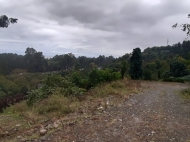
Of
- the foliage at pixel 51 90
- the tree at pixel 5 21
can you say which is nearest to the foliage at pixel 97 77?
the foliage at pixel 51 90

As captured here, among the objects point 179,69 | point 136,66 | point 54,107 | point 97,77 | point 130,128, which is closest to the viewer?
point 130,128

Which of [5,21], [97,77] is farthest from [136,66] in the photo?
[5,21]

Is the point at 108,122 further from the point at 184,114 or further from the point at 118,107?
the point at 184,114

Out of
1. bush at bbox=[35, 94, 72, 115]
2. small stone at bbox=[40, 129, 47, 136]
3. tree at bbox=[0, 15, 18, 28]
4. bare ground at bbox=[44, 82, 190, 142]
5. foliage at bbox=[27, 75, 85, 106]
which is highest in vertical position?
tree at bbox=[0, 15, 18, 28]

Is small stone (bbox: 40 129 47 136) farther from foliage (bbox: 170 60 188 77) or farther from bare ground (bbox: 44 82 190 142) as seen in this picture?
foliage (bbox: 170 60 188 77)

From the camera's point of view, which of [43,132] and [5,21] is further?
[5,21]

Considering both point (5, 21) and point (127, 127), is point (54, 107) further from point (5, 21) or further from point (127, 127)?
point (5, 21)

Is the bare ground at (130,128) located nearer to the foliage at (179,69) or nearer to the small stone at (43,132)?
the small stone at (43,132)

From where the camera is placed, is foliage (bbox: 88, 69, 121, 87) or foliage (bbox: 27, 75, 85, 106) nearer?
foliage (bbox: 27, 75, 85, 106)

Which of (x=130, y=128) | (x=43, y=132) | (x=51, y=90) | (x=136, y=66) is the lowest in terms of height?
(x=130, y=128)

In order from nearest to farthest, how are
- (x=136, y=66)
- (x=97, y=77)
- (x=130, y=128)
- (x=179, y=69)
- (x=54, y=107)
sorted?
(x=130, y=128)
(x=54, y=107)
(x=97, y=77)
(x=136, y=66)
(x=179, y=69)

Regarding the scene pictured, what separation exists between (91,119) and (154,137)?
1447 millimetres

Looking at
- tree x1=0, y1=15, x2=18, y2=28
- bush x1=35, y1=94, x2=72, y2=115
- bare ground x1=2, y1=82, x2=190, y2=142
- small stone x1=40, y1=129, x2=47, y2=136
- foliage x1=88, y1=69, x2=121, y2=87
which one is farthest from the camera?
tree x1=0, y1=15, x2=18, y2=28

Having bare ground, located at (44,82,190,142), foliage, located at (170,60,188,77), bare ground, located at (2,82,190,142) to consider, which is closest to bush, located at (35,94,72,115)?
bare ground, located at (2,82,190,142)
